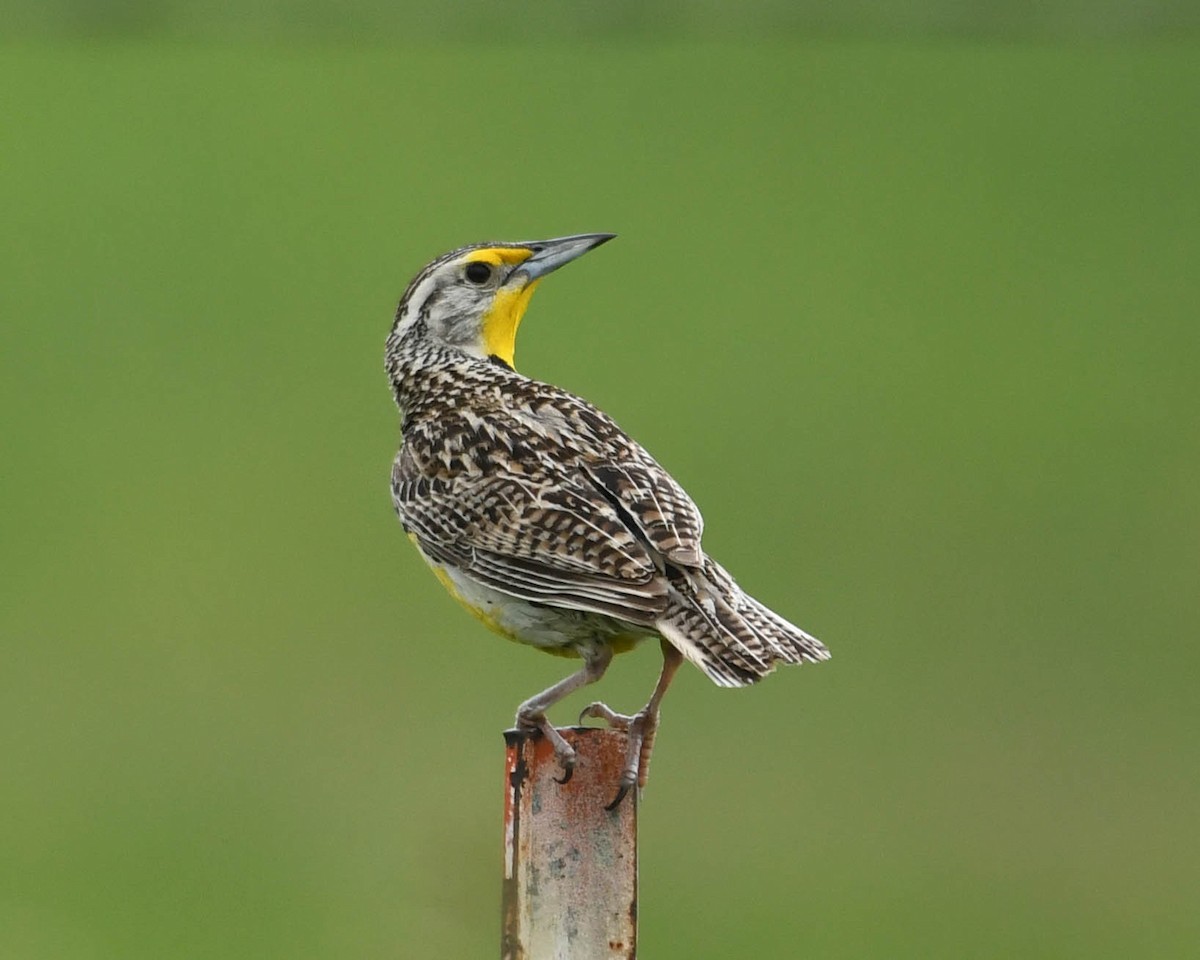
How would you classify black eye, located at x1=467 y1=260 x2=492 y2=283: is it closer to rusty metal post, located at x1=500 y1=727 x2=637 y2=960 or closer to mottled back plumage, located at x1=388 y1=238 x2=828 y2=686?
mottled back plumage, located at x1=388 y1=238 x2=828 y2=686

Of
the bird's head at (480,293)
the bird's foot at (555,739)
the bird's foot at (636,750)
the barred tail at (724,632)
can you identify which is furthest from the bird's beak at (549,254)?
the bird's foot at (555,739)

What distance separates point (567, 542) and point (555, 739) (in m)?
0.33

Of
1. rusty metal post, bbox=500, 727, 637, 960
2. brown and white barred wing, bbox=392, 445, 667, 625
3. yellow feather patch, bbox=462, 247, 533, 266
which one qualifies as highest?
A: yellow feather patch, bbox=462, 247, 533, 266

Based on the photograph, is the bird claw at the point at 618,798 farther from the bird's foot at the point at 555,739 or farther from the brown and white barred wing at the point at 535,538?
the brown and white barred wing at the point at 535,538

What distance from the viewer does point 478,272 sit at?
364cm

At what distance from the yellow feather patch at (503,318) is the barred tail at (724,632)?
894 millimetres

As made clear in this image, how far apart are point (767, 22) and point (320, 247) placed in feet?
6.51

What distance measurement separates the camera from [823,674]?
769 centimetres

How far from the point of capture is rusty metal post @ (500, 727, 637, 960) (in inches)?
101

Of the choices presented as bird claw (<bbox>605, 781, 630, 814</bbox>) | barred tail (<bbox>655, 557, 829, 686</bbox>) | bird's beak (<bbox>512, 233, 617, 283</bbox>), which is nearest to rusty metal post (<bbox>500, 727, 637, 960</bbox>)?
bird claw (<bbox>605, 781, 630, 814</bbox>)

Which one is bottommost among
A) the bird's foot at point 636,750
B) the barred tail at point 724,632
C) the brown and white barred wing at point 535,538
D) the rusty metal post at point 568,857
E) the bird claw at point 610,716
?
the rusty metal post at point 568,857

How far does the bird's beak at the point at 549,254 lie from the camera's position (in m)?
3.59

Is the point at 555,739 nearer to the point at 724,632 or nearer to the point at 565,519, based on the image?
the point at 724,632

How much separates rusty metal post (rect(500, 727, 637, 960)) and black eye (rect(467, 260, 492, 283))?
1.15 metres
